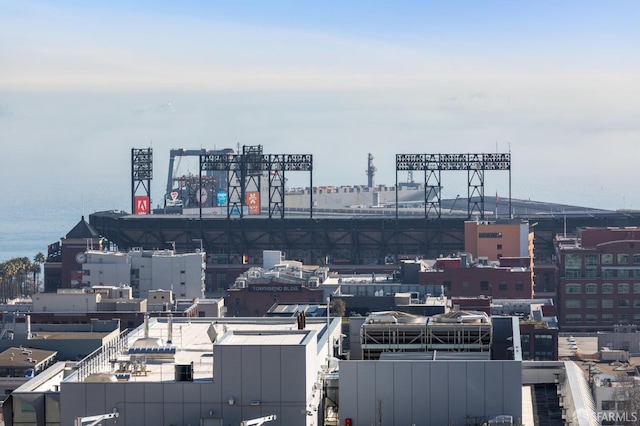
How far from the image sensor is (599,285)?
128375 millimetres

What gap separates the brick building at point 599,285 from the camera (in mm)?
127250

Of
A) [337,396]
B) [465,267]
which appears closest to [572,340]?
[465,267]

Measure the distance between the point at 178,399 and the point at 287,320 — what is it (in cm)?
1163

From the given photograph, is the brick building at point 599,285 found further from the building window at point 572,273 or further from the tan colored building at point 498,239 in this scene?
the tan colored building at point 498,239

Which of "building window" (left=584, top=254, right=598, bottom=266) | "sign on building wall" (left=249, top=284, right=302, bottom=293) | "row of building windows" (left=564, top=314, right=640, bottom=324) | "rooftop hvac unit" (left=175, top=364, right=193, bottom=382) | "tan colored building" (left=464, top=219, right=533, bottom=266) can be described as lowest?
"row of building windows" (left=564, top=314, right=640, bottom=324)

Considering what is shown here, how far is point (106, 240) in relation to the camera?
168 metres

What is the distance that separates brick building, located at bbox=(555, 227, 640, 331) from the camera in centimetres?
12725

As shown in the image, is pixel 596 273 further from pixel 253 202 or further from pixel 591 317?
pixel 253 202

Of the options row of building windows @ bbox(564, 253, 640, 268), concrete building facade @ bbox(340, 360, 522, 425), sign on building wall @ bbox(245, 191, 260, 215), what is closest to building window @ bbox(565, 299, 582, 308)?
row of building windows @ bbox(564, 253, 640, 268)

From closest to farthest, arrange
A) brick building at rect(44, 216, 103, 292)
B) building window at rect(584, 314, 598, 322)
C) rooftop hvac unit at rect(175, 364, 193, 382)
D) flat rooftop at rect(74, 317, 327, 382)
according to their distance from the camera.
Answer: rooftop hvac unit at rect(175, 364, 193, 382), flat rooftop at rect(74, 317, 327, 382), building window at rect(584, 314, 598, 322), brick building at rect(44, 216, 103, 292)

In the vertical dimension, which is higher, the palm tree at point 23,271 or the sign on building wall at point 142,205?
the sign on building wall at point 142,205

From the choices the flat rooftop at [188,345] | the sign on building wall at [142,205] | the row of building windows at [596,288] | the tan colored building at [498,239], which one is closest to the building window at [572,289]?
the row of building windows at [596,288]

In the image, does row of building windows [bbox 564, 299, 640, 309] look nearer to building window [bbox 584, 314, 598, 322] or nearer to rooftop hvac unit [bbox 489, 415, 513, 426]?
building window [bbox 584, 314, 598, 322]

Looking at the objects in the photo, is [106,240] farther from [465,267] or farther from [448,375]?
[448,375]
